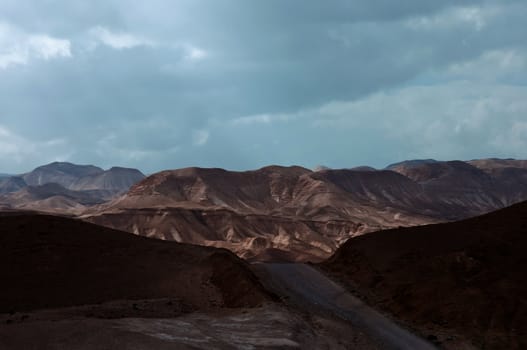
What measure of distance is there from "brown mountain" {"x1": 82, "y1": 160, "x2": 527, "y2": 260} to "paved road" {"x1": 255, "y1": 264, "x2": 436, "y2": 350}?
4211cm

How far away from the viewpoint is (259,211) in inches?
6048

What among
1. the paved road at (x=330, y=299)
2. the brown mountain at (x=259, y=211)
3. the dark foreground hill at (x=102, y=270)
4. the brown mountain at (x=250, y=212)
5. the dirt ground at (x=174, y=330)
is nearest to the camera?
the dirt ground at (x=174, y=330)

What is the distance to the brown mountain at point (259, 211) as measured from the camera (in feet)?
362

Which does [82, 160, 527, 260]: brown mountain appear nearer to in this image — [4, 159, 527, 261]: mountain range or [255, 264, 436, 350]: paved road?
[4, 159, 527, 261]: mountain range

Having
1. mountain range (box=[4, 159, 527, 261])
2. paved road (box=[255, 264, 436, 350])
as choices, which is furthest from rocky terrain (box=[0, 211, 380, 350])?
mountain range (box=[4, 159, 527, 261])

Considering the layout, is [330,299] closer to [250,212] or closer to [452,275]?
[452,275]

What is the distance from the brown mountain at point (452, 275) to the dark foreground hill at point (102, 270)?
6868 mm

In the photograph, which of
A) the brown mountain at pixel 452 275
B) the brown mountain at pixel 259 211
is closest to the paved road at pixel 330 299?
the brown mountain at pixel 452 275

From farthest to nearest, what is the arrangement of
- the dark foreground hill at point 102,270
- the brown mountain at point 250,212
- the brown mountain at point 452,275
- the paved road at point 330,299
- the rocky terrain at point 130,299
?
the brown mountain at point 250,212 < the dark foreground hill at point 102,270 < the brown mountain at point 452,275 < the paved road at point 330,299 < the rocky terrain at point 130,299

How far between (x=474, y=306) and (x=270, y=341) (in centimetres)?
1027

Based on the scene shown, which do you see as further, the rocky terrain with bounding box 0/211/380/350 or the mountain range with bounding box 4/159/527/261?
the mountain range with bounding box 4/159/527/261

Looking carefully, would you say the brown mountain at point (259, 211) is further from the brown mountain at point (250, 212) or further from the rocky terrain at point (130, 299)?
the rocky terrain at point (130, 299)

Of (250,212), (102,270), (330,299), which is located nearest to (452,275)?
(330,299)

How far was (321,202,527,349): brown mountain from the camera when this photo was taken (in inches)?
790
